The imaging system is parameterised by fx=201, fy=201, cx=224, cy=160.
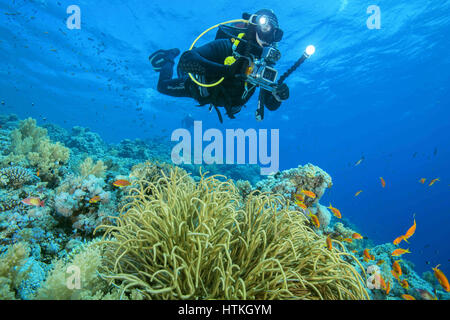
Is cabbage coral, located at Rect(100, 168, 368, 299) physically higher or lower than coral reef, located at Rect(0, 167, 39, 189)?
lower

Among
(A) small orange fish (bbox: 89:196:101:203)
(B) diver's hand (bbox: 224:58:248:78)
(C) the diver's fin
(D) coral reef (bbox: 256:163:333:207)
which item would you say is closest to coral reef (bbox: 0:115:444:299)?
(A) small orange fish (bbox: 89:196:101:203)

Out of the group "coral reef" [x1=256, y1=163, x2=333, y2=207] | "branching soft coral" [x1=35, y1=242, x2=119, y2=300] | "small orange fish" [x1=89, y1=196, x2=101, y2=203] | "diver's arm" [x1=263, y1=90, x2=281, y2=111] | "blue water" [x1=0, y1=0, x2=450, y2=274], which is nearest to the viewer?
"branching soft coral" [x1=35, y1=242, x2=119, y2=300]

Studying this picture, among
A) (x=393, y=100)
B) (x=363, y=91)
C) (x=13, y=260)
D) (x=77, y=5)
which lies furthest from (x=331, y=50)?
(x=13, y=260)

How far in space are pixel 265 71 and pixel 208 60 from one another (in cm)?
151

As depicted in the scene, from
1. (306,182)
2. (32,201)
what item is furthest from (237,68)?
(32,201)

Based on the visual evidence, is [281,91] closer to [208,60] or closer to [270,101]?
[270,101]

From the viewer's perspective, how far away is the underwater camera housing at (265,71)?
4.62 metres

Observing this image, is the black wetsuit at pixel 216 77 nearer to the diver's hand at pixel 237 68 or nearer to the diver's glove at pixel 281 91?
the diver's hand at pixel 237 68

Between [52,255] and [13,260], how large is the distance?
985 mm

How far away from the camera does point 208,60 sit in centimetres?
510

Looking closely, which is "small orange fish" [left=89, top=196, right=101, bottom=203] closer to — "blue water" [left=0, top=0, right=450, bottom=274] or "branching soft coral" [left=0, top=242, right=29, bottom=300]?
"branching soft coral" [left=0, top=242, right=29, bottom=300]

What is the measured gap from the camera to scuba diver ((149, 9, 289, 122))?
15.4 ft

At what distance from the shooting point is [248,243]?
1818 millimetres
